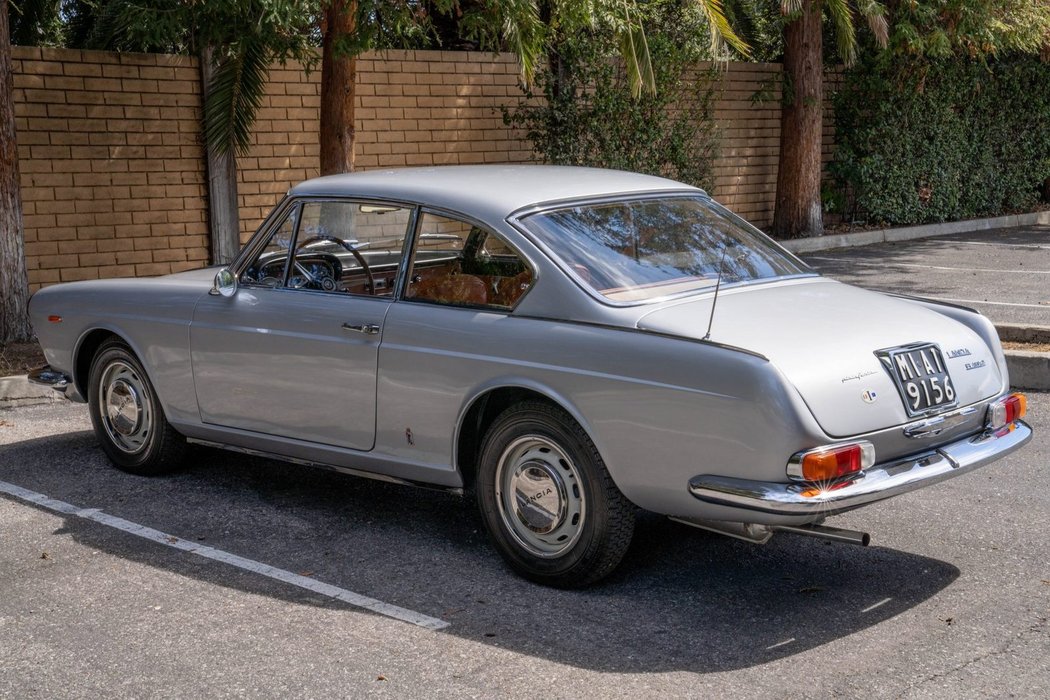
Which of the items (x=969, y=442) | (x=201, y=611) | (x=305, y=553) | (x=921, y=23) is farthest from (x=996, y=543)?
(x=921, y=23)

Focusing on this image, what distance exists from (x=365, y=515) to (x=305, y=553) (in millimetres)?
601

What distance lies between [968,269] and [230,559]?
11.7 meters

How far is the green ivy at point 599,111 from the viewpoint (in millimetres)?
15500

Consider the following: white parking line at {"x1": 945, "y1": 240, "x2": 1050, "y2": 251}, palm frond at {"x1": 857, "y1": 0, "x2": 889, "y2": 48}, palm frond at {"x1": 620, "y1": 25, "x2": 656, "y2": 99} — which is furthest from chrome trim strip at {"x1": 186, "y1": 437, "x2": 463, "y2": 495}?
white parking line at {"x1": 945, "y1": 240, "x2": 1050, "y2": 251}

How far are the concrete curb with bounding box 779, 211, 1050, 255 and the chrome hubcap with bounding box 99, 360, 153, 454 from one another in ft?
34.8

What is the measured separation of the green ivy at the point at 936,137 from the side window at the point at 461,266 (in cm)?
1458

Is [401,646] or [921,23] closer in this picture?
[401,646]

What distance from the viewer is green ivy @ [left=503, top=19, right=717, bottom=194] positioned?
50.9ft

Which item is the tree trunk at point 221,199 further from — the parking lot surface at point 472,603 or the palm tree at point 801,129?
the palm tree at point 801,129

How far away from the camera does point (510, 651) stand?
4449mm

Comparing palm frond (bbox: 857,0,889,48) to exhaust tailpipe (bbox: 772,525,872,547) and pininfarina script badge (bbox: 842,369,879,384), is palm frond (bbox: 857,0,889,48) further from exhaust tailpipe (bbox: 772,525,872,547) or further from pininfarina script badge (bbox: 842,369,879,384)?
exhaust tailpipe (bbox: 772,525,872,547)

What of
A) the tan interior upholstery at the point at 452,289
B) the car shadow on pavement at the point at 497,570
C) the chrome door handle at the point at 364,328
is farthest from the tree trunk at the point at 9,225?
the tan interior upholstery at the point at 452,289

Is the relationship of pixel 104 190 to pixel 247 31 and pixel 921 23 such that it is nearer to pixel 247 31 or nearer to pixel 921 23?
pixel 247 31

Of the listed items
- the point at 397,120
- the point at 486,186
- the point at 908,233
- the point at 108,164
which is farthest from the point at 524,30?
the point at 908,233
